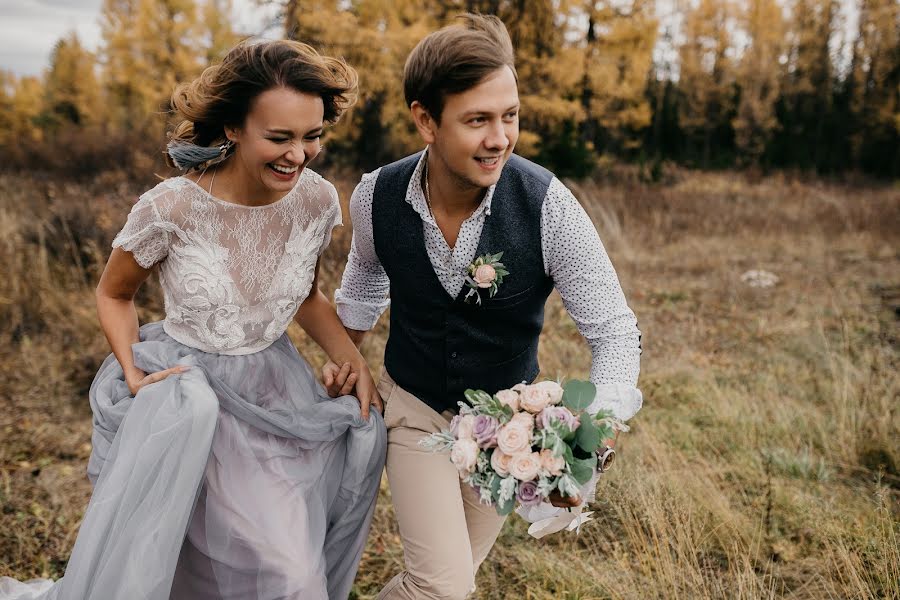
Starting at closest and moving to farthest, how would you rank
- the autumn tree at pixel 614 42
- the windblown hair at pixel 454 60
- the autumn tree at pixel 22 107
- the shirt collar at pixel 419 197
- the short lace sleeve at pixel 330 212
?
the windblown hair at pixel 454 60
the shirt collar at pixel 419 197
the short lace sleeve at pixel 330 212
the autumn tree at pixel 614 42
the autumn tree at pixel 22 107

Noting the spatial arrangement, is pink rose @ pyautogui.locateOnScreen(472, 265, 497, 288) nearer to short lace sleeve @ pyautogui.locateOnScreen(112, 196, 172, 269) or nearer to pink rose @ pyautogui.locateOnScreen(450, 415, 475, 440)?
pink rose @ pyautogui.locateOnScreen(450, 415, 475, 440)

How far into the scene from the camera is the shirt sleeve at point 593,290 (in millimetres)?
2158

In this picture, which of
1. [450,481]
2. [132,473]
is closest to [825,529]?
[450,481]

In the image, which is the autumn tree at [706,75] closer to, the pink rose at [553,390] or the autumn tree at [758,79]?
the autumn tree at [758,79]

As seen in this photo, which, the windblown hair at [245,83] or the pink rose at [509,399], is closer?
the pink rose at [509,399]

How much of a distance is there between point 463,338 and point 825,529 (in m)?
1.95

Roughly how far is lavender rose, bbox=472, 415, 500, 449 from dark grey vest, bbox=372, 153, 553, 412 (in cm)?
50

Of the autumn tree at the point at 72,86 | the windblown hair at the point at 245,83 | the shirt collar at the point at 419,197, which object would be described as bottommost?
the shirt collar at the point at 419,197

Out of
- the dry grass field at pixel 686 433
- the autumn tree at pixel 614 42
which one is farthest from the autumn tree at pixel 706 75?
the dry grass field at pixel 686 433

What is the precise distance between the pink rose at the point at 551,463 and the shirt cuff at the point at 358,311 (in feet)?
3.90

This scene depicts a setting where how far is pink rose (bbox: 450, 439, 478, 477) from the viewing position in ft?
5.94

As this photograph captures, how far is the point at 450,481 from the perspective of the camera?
225cm

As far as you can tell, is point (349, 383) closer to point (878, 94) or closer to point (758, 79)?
point (758, 79)

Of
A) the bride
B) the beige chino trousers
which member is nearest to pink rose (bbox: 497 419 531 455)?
the beige chino trousers
